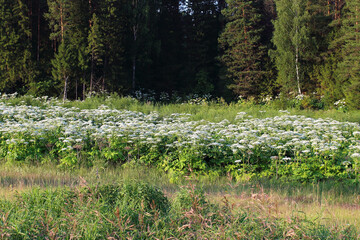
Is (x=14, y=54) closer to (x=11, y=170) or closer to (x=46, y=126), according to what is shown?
(x=46, y=126)

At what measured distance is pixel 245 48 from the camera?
26016 millimetres

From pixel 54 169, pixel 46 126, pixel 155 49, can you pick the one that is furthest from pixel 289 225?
pixel 155 49

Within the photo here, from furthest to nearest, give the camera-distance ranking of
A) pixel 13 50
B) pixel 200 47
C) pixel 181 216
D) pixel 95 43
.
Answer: pixel 200 47 → pixel 13 50 → pixel 95 43 → pixel 181 216

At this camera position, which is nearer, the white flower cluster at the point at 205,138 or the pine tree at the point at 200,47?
the white flower cluster at the point at 205,138

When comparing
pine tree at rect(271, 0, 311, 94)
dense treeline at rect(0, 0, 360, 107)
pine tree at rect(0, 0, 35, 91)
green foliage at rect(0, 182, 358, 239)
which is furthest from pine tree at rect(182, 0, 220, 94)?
green foliage at rect(0, 182, 358, 239)

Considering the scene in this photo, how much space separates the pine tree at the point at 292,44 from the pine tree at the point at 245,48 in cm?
257

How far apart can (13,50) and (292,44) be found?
62.9 feet

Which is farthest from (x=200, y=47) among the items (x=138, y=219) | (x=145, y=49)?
(x=138, y=219)

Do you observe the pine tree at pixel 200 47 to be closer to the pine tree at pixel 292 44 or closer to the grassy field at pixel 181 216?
the pine tree at pixel 292 44

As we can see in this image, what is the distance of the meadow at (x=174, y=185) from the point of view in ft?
9.36

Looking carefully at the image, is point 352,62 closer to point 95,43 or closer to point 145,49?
point 145,49

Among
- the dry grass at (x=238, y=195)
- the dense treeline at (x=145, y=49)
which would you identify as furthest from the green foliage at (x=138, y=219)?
the dense treeline at (x=145, y=49)

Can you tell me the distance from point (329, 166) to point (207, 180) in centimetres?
236

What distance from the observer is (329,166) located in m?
5.99
